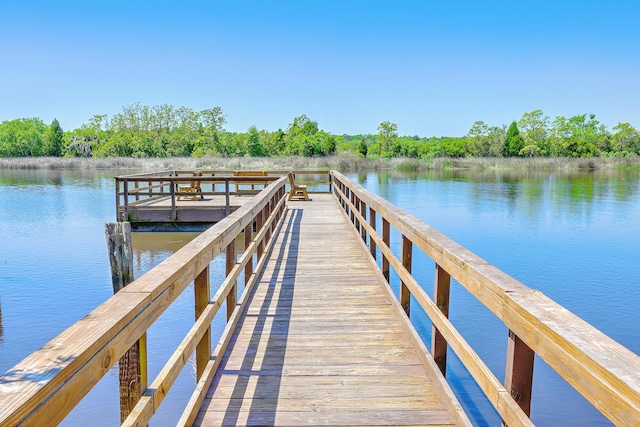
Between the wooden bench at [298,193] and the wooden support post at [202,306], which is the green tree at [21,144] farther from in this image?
the wooden support post at [202,306]

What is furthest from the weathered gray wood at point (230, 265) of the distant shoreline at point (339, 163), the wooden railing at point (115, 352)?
the distant shoreline at point (339, 163)

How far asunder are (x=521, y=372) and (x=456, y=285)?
8151 mm

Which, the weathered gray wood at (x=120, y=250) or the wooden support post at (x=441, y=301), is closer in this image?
the wooden support post at (x=441, y=301)

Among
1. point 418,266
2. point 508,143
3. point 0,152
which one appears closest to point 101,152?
point 0,152

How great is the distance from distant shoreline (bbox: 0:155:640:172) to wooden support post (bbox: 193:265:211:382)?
41.6 meters

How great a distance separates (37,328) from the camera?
7.62 metres

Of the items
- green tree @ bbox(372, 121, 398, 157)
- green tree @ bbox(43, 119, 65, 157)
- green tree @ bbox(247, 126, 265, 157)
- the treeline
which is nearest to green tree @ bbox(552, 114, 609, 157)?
the treeline

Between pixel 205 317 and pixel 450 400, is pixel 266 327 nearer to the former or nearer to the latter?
pixel 205 317

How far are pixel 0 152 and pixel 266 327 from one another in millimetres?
88540

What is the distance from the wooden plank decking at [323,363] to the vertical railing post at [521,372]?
2.53 ft

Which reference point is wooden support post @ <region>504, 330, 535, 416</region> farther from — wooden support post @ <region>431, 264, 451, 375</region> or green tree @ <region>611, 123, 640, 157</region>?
green tree @ <region>611, 123, 640, 157</region>

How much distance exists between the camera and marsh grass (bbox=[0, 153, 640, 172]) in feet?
151

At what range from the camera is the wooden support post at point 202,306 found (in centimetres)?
301

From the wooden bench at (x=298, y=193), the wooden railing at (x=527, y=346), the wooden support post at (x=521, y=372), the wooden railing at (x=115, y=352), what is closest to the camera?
the wooden railing at (x=115, y=352)
